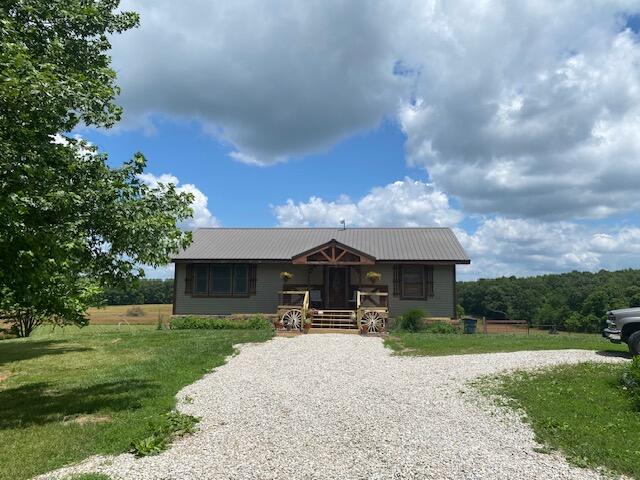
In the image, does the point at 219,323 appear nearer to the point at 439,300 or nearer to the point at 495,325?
the point at 439,300

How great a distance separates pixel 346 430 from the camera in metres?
6.61

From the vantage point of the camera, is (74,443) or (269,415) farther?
(269,415)

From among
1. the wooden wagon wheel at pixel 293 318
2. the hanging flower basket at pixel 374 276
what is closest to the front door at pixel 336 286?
the hanging flower basket at pixel 374 276

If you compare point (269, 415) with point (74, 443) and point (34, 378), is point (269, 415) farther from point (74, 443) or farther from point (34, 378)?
point (34, 378)

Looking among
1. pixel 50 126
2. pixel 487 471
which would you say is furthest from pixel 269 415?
pixel 50 126

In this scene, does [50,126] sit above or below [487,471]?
above

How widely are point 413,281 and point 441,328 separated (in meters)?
2.90

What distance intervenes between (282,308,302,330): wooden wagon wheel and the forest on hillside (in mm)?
34814

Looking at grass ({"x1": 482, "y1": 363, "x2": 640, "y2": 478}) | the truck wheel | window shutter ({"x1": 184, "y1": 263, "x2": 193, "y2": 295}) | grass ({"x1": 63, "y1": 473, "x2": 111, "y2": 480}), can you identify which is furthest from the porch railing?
grass ({"x1": 63, "y1": 473, "x2": 111, "y2": 480})

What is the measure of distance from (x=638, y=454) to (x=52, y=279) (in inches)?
355

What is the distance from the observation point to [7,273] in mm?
7223

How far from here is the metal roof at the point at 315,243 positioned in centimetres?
2261

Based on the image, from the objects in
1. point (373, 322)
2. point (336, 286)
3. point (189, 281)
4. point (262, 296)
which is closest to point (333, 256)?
point (336, 286)

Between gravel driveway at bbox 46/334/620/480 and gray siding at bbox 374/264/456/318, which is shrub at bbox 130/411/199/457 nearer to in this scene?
gravel driveway at bbox 46/334/620/480
